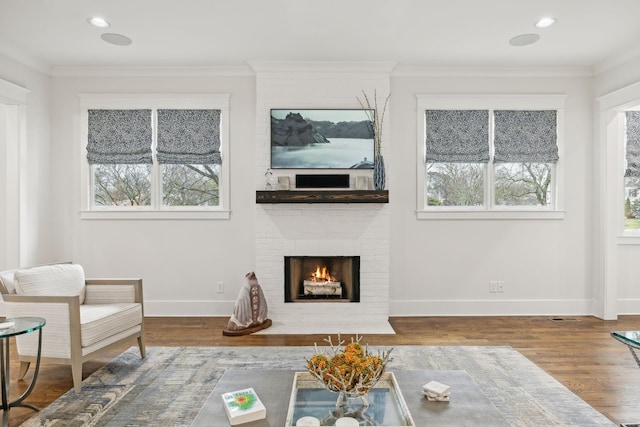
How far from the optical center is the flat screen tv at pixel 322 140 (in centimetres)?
483

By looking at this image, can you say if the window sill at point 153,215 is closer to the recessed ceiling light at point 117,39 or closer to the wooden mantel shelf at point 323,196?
the wooden mantel shelf at point 323,196

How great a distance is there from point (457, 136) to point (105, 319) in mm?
3957

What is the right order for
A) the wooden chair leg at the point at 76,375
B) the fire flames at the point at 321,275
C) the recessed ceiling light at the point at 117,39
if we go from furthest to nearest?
the fire flames at the point at 321,275
the recessed ceiling light at the point at 117,39
the wooden chair leg at the point at 76,375

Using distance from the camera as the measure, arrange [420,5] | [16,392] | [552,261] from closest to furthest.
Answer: [16,392] < [420,5] < [552,261]

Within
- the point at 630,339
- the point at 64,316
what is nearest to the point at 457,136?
the point at 630,339

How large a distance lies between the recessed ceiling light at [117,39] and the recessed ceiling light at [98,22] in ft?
0.65

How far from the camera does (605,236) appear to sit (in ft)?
16.0

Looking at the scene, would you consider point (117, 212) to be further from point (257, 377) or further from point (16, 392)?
point (257, 377)

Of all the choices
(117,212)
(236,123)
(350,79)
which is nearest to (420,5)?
(350,79)

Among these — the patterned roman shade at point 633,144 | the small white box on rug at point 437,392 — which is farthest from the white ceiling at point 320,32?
the small white box on rug at point 437,392

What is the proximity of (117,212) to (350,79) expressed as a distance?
299 centimetres

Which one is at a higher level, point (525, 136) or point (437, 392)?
point (525, 136)

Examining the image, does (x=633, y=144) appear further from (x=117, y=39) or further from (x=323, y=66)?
(x=117, y=39)

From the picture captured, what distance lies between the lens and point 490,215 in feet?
16.5
